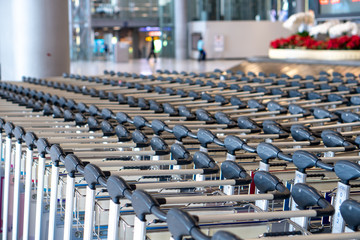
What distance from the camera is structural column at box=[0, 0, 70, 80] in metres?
16.5

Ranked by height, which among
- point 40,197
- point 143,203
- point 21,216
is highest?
point 143,203

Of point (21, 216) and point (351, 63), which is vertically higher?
point (351, 63)

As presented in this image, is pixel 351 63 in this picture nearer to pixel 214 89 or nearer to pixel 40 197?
pixel 214 89

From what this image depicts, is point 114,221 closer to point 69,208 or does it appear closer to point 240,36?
point 69,208

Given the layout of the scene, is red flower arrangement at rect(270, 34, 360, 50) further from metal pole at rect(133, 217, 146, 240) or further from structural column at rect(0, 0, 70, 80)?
metal pole at rect(133, 217, 146, 240)

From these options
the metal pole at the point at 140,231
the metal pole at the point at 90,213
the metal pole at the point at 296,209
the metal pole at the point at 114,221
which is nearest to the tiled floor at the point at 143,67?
the metal pole at the point at 296,209

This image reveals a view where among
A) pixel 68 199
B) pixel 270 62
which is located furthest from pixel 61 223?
pixel 270 62

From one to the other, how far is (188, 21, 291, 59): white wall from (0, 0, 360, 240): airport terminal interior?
40.5ft

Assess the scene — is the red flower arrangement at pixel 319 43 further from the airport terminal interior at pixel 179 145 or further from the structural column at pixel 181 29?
the structural column at pixel 181 29

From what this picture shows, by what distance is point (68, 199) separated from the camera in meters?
3.58

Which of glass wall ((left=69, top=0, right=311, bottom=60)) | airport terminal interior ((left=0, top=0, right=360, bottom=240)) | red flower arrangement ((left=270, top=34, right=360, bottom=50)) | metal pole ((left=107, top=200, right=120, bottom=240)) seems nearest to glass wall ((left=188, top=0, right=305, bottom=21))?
glass wall ((left=69, top=0, right=311, bottom=60))

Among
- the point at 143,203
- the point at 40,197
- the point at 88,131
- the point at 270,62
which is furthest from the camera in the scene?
the point at 270,62

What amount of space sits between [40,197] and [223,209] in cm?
147

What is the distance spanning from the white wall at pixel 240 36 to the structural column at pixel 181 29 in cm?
166
